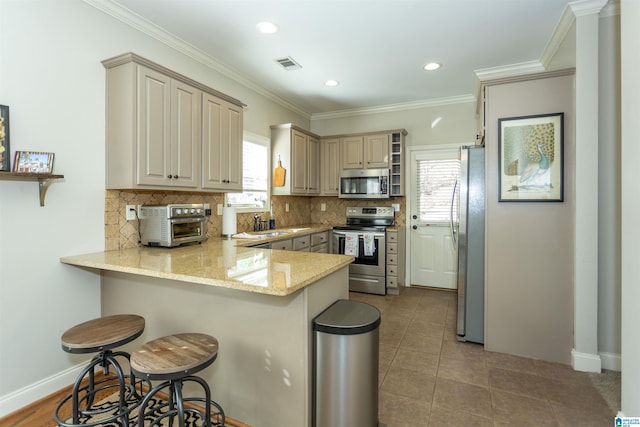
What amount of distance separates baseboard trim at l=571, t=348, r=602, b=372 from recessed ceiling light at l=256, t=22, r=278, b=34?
3.68 m

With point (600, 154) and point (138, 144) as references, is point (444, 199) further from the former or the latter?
point (138, 144)

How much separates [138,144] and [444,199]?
13.3 ft

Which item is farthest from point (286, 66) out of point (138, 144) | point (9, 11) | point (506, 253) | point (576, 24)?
point (506, 253)

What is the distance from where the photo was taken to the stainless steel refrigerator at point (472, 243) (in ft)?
9.75

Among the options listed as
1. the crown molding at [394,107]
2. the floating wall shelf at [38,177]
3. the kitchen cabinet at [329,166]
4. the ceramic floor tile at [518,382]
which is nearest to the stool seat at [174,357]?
the floating wall shelf at [38,177]

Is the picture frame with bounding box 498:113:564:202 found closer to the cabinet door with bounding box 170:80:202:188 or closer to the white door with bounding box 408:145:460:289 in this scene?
the white door with bounding box 408:145:460:289

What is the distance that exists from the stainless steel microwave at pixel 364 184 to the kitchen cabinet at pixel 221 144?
2.09 metres

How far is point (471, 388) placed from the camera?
229cm

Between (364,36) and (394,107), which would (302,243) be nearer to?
(364,36)

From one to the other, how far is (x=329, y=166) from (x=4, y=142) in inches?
153

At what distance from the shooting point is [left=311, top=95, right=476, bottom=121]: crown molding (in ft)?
15.2

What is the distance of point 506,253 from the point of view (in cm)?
282

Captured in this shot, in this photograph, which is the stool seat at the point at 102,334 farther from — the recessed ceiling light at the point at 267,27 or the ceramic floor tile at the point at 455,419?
the recessed ceiling light at the point at 267,27

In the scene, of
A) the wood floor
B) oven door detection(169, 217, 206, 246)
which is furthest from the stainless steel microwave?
the wood floor
